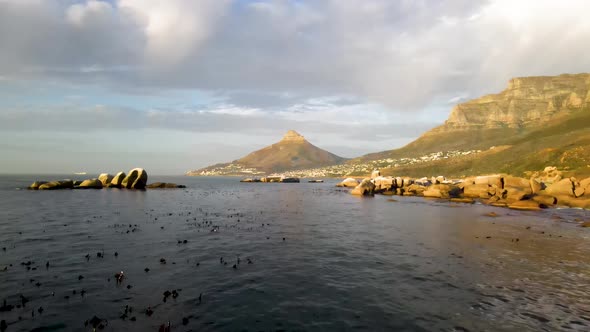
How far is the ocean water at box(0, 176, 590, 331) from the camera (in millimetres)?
13461

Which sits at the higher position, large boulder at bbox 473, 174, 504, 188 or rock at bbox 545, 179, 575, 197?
large boulder at bbox 473, 174, 504, 188

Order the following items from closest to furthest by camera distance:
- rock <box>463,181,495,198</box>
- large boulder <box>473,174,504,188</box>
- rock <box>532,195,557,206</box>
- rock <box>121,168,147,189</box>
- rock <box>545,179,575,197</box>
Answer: rock <box>532,195,557,206</box>, rock <box>545,179,575,197</box>, large boulder <box>473,174,504,188</box>, rock <box>463,181,495,198</box>, rock <box>121,168,147,189</box>

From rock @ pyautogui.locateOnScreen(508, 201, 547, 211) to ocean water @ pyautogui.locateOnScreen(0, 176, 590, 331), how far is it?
2399 centimetres

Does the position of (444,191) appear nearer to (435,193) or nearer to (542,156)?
(435,193)

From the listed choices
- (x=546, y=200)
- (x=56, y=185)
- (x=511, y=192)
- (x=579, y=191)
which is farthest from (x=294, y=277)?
(x=56, y=185)

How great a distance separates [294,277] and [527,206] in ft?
192

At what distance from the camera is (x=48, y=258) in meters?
22.0

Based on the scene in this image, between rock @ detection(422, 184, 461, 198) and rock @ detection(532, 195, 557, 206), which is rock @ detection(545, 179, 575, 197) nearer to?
rock @ detection(532, 195, 557, 206)

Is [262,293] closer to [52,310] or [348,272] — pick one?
[348,272]

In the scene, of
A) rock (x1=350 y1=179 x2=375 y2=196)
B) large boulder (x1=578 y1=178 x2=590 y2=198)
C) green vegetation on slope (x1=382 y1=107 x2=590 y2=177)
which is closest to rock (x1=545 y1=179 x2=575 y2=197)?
large boulder (x1=578 y1=178 x2=590 y2=198)

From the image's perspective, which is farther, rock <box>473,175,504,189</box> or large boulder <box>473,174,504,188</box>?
large boulder <box>473,174,504,188</box>

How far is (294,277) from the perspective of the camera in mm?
19281

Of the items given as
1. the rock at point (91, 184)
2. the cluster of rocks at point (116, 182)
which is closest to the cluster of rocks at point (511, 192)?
the cluster of rocks at point (116, 182)

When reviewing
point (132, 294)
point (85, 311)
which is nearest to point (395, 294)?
point (132, 294)
